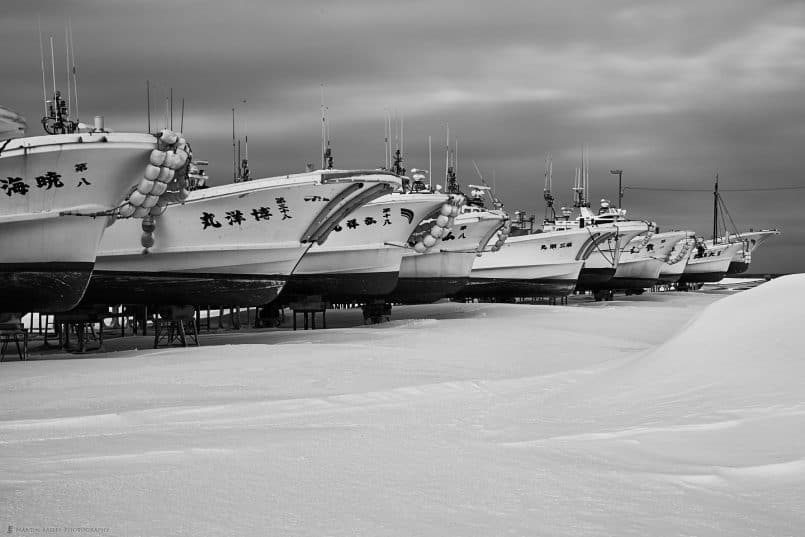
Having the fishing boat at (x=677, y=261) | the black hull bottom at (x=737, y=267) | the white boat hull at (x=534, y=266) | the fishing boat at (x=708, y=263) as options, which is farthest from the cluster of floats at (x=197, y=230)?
the black hull bottom at (x=737, y=267)

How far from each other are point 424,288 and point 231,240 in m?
11.1

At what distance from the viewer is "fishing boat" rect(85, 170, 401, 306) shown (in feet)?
64.0

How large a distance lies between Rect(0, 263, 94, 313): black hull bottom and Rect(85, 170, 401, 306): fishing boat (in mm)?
2429

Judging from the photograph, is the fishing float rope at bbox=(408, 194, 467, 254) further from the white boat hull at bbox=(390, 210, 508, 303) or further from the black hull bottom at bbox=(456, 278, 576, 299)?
the black hull bottom at bbox=(456, 278, 576, 299)

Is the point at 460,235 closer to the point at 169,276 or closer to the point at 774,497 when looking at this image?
the point at 169,276

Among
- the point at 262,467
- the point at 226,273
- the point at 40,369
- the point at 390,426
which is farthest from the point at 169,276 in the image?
the point at 262,467

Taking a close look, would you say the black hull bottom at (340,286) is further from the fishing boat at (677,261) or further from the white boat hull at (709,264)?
the white boat hull at (709,264)

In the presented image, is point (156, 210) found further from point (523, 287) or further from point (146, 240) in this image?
point (523, 287)

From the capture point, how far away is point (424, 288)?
101ft

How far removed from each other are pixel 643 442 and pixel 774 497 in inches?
69.3

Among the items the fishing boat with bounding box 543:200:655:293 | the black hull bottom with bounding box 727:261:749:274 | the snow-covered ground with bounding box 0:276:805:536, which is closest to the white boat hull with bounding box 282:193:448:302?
the snow-covered ground with bounding box 0:276:805:536

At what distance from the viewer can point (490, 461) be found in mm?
6922

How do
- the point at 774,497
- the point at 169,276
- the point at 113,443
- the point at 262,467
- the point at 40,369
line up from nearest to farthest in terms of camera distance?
the point at 774,497
the point at 262,467
the point at 113,443
the point at 40,369
the point at 169,276

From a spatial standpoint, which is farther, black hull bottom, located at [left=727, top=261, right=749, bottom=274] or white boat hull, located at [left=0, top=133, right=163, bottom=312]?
black hull bottom, located at [left=727, top=261, right=749, bottom=274]
